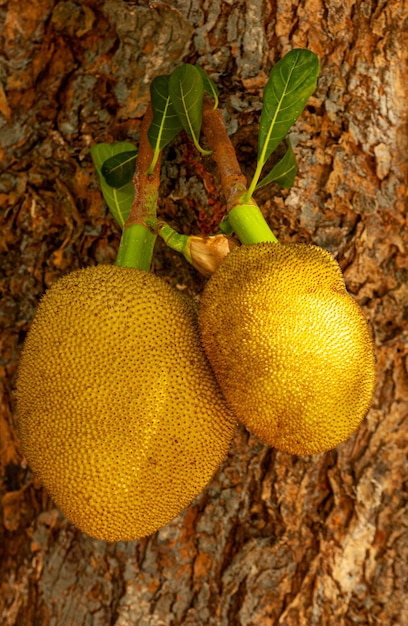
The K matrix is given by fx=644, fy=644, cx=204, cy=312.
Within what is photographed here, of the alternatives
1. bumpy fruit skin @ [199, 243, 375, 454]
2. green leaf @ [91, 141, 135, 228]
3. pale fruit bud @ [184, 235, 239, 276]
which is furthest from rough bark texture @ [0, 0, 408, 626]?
bumpy fruit skin @ [199, 243, 375, 454]

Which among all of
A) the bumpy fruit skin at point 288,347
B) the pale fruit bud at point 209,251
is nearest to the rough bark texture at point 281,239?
the pale fruit bud at point 209,251

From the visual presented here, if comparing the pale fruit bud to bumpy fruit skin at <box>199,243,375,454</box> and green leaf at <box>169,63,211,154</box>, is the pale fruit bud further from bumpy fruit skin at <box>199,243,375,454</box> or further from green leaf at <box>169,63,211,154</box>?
green leaf at <box>169,63,211,154</box>

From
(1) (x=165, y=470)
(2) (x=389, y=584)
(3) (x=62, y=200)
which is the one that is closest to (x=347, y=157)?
(3) (x=62, y=200)

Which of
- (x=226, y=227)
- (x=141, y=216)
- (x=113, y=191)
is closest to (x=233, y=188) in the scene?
(x=226, y=227)

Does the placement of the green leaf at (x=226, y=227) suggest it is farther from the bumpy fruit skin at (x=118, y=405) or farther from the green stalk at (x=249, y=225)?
the bumpy fruit skin at (x=118, y=405)

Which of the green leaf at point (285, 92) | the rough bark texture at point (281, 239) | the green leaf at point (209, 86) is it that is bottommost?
the rough bark texture at point (281, 239)

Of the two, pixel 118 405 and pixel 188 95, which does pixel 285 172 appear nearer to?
pixel 188 95

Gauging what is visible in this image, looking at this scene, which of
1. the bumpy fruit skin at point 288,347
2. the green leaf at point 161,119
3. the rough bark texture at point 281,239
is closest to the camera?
the bumpy fruit skin at point 288,347
